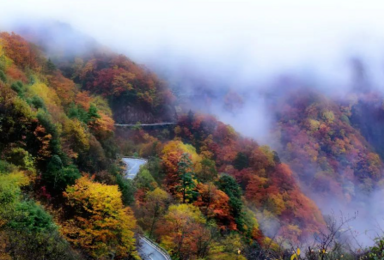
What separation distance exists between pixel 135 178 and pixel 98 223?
15.0 metres

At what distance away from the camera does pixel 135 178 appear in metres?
34.0

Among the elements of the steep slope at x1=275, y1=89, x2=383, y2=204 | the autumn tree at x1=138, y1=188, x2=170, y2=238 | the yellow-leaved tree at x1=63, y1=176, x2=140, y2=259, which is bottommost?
the steep slope at x1=275, y1=89, x2=383, y2=204

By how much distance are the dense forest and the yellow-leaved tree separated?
0.07 meters

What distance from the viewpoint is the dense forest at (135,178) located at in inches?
689

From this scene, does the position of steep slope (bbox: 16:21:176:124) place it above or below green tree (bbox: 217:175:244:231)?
above

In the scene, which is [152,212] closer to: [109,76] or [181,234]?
[181,234]

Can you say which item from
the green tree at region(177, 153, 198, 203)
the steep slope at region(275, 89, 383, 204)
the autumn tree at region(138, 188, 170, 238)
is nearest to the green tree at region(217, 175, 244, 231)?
the green tree at region(177, 153, 198, 203)

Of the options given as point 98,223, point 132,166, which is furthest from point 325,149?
point 98,223

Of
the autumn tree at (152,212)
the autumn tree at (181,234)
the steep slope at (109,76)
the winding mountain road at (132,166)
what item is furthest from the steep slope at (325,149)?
the autumn tree at (181,234)

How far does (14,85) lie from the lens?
2483 centimetres

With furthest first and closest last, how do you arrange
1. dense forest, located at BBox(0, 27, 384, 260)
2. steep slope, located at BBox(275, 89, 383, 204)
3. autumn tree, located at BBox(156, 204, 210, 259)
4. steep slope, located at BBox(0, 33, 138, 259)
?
1. steep slope, located at BBox(275, 89, 383, 204)
2. autumn tree, located at BBox(156, 204, 210, 259)
3. dense forest, located at BBox(0, 27, 384, 260)
4. steep slope, located at BBox(0, 33, 138, 259)

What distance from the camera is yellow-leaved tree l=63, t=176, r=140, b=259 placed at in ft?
61.2

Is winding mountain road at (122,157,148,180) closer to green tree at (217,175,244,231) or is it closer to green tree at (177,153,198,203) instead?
green tree at (177,153,198,203)

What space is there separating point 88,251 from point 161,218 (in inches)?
357
